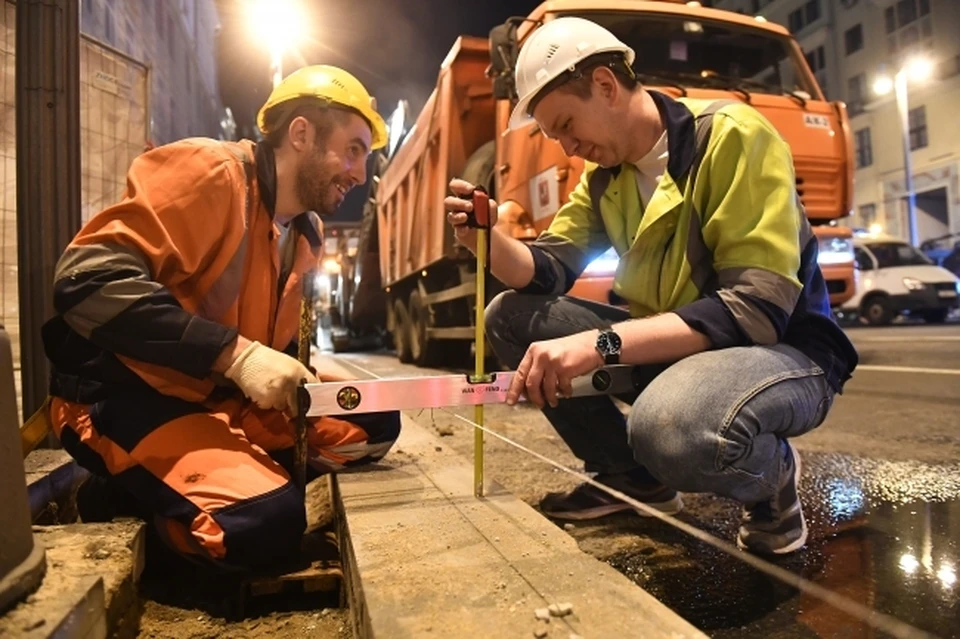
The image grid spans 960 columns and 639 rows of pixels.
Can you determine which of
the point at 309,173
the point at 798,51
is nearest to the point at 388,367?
the point at 798,51

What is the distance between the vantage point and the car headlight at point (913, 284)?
13758mm

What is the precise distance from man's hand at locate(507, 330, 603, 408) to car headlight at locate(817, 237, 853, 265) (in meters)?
4.95

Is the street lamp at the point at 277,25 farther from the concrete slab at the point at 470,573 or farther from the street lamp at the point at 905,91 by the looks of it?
the street lamp at the point at 905,91

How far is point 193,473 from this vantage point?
1.92 meters

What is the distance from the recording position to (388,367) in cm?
845

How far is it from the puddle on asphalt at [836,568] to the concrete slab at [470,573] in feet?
1.22

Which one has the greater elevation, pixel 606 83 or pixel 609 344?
pixel 606 83

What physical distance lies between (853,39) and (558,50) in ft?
112

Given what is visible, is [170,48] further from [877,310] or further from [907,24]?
[907,24]

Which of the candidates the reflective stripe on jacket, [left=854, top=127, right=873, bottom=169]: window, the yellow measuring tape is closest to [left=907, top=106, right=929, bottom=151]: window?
[left=854, top=127, right=873, bottom=169]: window

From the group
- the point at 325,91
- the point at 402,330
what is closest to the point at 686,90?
the point at 325,91

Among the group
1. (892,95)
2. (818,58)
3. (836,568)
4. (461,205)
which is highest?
(818,58)

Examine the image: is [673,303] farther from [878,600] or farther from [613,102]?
[878,600]

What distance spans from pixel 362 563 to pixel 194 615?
2.07 feet
